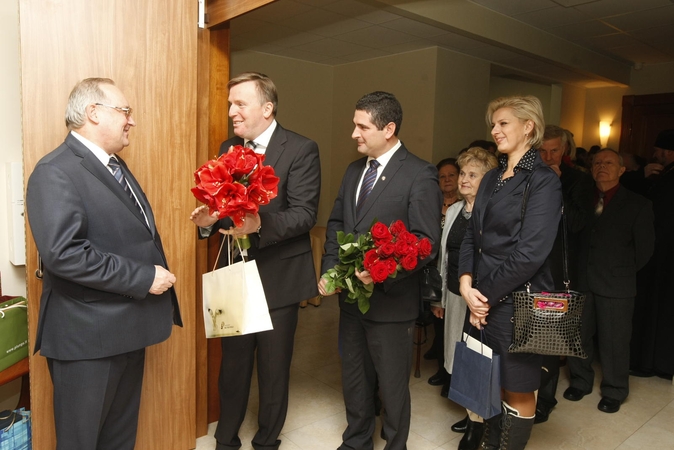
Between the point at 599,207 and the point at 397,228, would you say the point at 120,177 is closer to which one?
the point at 397,228

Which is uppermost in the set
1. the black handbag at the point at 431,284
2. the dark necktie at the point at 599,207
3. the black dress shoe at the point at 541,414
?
the dark necktie at the point at 599,207

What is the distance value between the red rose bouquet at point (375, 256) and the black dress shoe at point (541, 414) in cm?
152

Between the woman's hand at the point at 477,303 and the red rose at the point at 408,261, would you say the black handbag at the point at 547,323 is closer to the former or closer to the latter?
the woman's hand at the point at 477,303

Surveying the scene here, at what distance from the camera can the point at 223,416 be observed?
255 cm

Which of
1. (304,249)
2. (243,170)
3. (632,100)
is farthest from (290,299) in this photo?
(632,100)

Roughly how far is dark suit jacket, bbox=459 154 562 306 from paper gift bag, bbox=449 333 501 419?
234 mm

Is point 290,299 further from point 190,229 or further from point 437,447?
point 437,447

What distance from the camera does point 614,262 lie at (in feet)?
10.7

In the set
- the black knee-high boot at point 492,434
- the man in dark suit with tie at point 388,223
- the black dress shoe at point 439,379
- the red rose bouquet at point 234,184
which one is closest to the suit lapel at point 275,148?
the man in dark suit with tie at point 388,223

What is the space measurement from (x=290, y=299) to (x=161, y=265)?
63cm

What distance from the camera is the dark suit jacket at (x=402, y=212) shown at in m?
2.28

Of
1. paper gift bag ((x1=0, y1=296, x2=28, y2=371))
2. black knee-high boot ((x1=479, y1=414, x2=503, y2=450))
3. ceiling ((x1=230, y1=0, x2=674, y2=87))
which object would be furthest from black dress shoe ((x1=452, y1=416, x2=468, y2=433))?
ceiling ((x1=230, y1=0, x2=674, y2=87))

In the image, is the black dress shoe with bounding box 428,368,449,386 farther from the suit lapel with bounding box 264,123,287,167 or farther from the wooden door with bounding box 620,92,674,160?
the wooden door with bounding box 620,92,674,160

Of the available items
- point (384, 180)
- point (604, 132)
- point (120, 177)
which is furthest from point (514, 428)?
point (604, 132)
